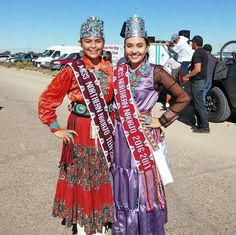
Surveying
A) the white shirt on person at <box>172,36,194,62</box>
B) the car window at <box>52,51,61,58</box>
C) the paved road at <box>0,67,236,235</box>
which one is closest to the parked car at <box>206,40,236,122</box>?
the paved road at <box>0,67,236,235</box>

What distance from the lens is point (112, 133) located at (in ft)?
8.63

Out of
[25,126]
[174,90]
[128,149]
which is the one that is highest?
[174,90]

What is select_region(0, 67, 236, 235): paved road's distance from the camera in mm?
3363

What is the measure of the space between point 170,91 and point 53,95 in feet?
2.70

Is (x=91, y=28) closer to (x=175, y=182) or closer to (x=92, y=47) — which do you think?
(x=92, y=47)

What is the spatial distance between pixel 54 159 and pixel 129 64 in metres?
3.00

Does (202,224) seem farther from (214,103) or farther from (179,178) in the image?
(214,103)

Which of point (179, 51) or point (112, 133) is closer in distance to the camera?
point (112, 133)

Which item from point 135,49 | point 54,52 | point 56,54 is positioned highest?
point 135,49

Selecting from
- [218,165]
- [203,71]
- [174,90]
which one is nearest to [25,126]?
[203,71]

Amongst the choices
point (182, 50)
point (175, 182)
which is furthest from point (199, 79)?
point (175, 182)

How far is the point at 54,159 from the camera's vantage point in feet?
17.2

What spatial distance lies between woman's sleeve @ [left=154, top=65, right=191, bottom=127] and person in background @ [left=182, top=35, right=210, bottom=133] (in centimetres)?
408

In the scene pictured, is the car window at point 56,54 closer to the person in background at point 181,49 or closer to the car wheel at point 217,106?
the person in background at point 181,49
